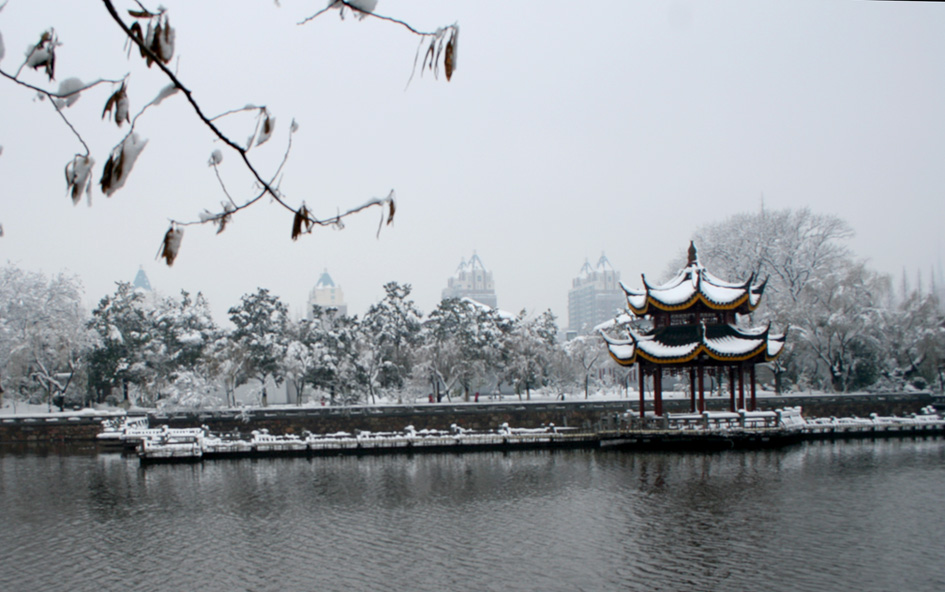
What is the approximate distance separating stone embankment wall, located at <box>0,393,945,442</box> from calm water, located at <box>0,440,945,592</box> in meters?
7.88

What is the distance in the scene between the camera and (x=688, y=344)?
2517 cm

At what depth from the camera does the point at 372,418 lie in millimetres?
30344

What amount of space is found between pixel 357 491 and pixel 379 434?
863 centimetres

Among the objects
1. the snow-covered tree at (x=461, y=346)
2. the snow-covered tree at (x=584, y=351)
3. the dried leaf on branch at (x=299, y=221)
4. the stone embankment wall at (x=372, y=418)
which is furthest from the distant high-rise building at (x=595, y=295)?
the dried leaf on branch at (x=299, y=221)

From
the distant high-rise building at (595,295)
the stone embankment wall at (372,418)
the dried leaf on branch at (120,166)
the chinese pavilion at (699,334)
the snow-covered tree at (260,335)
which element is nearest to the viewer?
the dried leaf on branch at (120,166)

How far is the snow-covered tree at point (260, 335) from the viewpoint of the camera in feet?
111

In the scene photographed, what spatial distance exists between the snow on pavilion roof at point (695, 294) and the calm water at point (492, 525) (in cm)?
542

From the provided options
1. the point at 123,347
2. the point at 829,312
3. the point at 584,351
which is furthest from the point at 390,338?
the point at 829,312

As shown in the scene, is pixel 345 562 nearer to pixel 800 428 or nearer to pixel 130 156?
pixel 130 156

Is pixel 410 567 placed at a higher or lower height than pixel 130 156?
lower

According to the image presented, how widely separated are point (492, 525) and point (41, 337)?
102 ft

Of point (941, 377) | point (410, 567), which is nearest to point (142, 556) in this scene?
point (410, 567)

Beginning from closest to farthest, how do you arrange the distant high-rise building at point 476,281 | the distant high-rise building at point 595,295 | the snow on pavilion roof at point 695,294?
1. the snow on pavilion roof at point 695,294
2. the distant high-rise building at point 476,281
3. the distant high-rise building at point 595,295

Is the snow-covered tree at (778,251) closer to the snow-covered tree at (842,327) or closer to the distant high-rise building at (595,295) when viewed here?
the snow-covered tree at (842,327)
